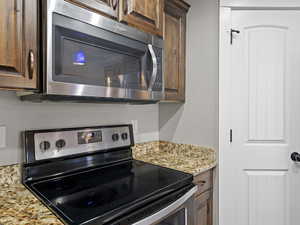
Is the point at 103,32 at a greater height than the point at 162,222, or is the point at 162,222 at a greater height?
the point at 103,32

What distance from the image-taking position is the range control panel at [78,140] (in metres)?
1.24

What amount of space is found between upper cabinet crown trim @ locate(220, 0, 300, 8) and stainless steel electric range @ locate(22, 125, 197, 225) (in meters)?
1.29

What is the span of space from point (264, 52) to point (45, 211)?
1.81 m

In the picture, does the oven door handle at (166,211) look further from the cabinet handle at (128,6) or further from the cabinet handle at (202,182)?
the cabinet handle at (128,6)

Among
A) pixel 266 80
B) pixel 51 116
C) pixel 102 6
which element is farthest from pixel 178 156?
pixel 102 6

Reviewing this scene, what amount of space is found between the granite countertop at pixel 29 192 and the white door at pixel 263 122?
25 cm

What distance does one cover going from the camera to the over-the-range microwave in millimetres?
937

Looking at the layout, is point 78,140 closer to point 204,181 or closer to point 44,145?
point 44,145

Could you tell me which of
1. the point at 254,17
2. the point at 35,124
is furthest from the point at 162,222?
the point at 254,17

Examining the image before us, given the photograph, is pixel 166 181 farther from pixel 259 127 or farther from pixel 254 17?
pixel 254 17

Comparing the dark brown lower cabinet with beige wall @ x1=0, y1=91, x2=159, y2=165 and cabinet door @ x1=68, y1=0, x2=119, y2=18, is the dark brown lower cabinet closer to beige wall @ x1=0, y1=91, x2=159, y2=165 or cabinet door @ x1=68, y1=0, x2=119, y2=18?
beige wall @ x1=0, y1=91, x2=159, y2=165

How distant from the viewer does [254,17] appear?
1782 millimetres

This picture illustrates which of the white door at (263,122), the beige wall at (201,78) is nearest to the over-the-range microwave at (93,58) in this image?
the beige wall at (201,78)

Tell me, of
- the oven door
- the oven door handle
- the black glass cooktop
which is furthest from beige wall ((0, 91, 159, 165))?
the oven door handle
